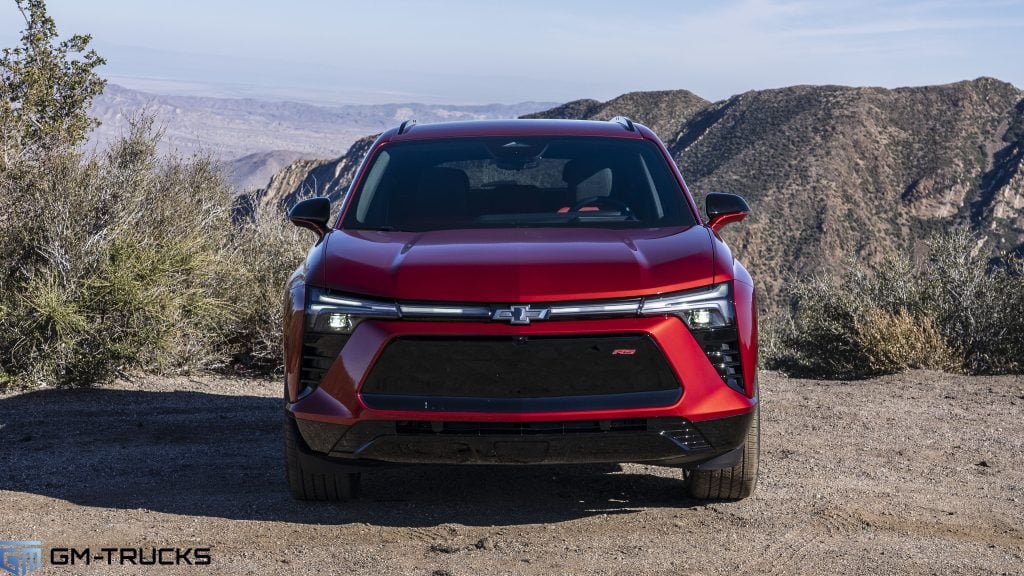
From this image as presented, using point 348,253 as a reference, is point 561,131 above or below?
above

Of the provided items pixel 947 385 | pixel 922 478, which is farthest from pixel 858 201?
pixel 922 478

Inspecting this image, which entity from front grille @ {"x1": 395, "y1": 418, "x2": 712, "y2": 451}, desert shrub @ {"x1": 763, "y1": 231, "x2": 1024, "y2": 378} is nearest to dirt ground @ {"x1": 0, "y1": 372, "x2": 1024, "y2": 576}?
front grille @ {"x1": 395, "y1": 418, "x2": 712, "y2": 451}

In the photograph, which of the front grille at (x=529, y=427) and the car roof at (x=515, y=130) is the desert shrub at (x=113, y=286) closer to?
the car roof at (x=515, y=130)

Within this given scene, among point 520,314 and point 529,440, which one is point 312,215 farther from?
point 529,440

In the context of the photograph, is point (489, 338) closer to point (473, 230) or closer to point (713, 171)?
point (473, 230)

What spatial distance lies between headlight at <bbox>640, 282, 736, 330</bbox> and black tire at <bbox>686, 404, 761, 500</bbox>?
2.18ft

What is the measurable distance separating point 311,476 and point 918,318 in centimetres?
932

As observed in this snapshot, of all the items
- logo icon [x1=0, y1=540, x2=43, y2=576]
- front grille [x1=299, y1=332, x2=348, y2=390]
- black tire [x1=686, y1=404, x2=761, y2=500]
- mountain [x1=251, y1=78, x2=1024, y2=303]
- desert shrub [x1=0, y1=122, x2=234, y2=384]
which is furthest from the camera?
mountain [x1=251, y1=78, x2=1024, y2=303]

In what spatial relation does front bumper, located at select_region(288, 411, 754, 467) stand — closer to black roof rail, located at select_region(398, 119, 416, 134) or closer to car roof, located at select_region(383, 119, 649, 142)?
car roof, located at select_region(383, 119, 649, 142)

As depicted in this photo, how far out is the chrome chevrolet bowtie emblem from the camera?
3.84m

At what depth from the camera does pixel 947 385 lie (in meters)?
9.34

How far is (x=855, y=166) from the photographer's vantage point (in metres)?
50.8

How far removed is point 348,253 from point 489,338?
0.84 m

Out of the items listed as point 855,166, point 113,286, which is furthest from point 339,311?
point 855,166
